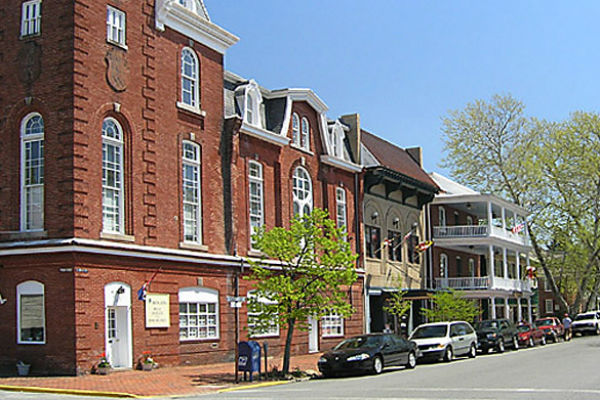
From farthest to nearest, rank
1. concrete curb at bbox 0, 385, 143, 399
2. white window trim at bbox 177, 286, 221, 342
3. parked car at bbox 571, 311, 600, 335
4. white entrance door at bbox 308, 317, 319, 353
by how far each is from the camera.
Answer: parked car at bbox 571, 311, 600, 335 < white entrance door at bbox 308, 317, 319, 353 < white window trim at bbox 177, 286, 221, 342 < concrete curb at bbox 0, 385, 143, 399

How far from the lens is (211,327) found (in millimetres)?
28250

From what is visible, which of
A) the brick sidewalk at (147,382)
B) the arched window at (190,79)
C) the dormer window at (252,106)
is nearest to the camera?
the brick sidewalk at (147,382)

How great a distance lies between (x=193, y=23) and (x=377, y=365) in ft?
44.5

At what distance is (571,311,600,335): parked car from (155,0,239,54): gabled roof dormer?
123 ft

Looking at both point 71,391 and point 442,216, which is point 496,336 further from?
Answer: point 71,391

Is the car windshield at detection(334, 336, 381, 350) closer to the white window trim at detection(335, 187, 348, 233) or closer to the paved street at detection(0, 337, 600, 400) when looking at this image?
the paved street at detection(0, 337, 600, 400)

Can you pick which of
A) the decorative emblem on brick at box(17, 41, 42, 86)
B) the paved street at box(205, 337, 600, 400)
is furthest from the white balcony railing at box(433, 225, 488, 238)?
the decorative emblem on brick at box(17, 41, 42, 86)

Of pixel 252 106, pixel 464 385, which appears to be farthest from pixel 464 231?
pixel 464 385

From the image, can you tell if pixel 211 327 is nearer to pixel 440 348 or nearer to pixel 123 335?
pixel 123 335

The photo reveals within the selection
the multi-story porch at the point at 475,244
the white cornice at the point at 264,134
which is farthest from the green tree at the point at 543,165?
the white cornice at the point at 264,134

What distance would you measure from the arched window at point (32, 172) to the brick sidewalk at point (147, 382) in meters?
4.81

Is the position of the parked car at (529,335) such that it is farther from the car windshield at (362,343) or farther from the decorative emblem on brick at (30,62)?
the decorative emblem on brick at (30,62)

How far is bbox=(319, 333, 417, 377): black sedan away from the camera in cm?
2373

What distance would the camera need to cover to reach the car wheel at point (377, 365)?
23984 millimetres
